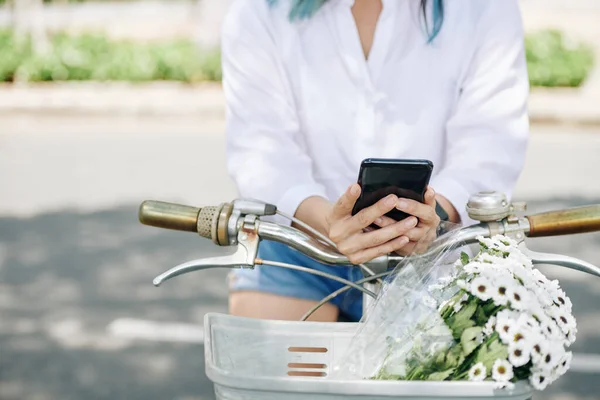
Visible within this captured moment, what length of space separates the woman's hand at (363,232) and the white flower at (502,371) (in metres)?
0.36

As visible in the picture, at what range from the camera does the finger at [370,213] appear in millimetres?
1451

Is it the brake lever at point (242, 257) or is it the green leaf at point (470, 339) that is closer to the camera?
the green leaf at point (470, 339)

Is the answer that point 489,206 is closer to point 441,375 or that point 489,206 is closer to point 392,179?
point 392,179

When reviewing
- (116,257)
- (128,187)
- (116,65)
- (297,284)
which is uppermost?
(297,284)

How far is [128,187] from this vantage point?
775 cm

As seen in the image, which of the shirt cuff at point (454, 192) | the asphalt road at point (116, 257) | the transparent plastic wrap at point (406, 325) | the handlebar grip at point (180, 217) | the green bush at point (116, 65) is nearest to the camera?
the transparent plastic wrap at point (406, 325)

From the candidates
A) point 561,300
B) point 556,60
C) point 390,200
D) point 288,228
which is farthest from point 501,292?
point 556,60

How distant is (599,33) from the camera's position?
50.1ft

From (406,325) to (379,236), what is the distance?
237mm

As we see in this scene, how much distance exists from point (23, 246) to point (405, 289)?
17.4 feet

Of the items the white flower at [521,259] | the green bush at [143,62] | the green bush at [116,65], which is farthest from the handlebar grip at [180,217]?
the green bush at [116,65]

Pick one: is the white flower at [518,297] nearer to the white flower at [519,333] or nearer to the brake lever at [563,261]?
the white flower at [519,333]

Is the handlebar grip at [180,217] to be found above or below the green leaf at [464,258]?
below

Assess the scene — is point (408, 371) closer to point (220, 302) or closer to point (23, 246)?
point (220, 302)
